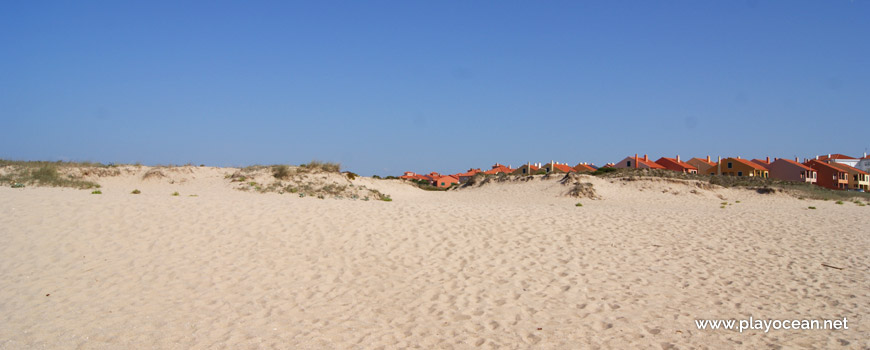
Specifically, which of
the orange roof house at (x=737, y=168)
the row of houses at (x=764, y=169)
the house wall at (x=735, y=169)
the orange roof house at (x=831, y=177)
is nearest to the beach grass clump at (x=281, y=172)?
the row of houses at (x=764, y=169)

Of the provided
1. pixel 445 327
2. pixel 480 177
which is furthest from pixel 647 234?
pixel 480 177

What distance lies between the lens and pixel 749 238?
1228 cm

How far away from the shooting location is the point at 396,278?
8445mm

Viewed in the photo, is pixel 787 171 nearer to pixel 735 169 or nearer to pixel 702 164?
pixel 735 169

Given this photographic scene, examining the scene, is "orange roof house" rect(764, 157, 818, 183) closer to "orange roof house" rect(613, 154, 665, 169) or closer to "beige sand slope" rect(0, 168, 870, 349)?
"orange roof house" rect(613, 154, 665, 169)

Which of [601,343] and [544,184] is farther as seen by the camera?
[544,184]

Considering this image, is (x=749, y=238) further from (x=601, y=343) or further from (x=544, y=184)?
(x=544, y=184)

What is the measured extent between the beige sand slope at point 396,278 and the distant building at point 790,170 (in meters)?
48.9

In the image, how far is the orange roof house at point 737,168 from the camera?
5338cm

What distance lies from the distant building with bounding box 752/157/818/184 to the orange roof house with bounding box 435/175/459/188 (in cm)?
3752

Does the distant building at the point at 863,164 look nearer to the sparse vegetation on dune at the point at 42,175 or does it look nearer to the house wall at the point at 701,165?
the house wall at the point at 701,165

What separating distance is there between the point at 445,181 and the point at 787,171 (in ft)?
131

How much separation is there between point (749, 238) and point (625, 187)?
18.0m

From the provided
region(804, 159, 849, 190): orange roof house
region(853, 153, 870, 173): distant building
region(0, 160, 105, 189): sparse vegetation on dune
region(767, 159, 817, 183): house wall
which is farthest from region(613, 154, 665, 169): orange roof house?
region(0, 160, 105, 189): sparse vegetation on dune
